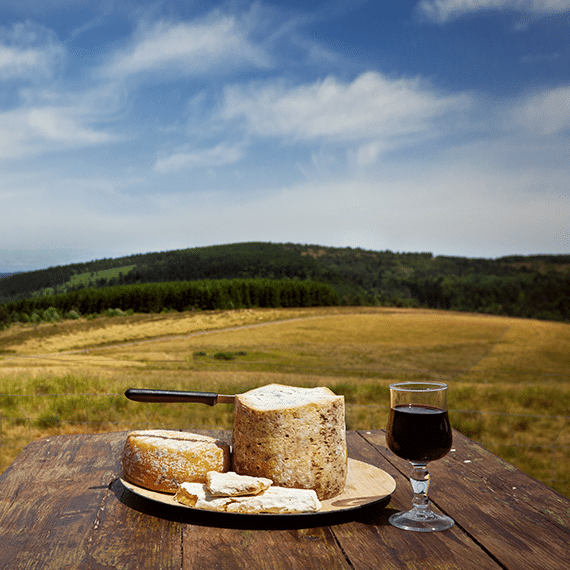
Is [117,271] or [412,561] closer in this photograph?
[412,561]

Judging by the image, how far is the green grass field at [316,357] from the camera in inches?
598

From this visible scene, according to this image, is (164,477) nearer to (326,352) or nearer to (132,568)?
(132,568)

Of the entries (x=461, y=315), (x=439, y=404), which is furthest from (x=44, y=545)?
(x=461, y=315)

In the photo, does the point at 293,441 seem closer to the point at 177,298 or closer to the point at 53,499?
the point at 53,499

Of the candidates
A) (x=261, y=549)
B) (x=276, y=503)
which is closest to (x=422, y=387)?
(x=276, y=503)

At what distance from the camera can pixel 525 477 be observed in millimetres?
2010

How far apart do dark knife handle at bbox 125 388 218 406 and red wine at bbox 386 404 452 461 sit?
0.66 meters

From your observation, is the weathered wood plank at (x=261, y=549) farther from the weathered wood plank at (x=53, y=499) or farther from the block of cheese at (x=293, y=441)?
the weathered wood plank at (x=53, y=499)

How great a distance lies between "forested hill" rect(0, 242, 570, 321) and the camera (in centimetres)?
3472

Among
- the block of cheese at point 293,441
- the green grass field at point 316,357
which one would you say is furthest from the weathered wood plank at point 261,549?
the green grass field at point 316,357

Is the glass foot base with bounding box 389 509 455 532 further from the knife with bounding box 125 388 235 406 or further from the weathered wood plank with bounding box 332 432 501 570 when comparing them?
the knife with bounding box 125 388 235 406

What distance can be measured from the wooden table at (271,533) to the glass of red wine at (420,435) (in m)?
0.10

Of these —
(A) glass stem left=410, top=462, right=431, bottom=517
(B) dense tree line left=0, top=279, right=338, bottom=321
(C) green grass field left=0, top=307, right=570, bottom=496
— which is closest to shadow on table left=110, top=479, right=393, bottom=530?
(A) glass stem left=410, top=462, right=431, bottom=517

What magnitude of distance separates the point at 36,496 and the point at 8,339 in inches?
1312
